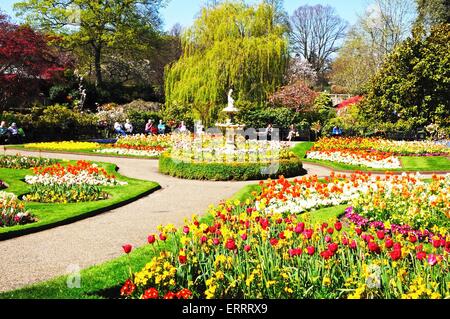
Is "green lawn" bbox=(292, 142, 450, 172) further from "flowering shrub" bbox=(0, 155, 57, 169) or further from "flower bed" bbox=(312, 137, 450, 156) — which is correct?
"flowering shrub" bbox=(0, 155, 57, 169)

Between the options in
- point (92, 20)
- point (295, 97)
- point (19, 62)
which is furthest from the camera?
point (92, 20)

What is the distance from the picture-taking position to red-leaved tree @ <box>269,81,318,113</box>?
2979 cm

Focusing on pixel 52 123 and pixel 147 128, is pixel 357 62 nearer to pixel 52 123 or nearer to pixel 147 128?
pixel 147 128

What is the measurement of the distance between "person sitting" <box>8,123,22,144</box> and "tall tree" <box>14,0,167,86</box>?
13629 millimetres

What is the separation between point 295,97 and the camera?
99.5ft

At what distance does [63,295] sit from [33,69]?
24199 millimetres

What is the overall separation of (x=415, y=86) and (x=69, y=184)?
772 inches

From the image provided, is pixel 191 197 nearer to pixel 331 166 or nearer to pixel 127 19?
pixel 331 166

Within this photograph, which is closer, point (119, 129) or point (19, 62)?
point (19, 62)

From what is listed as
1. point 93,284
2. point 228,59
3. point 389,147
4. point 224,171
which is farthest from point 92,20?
point 93,284

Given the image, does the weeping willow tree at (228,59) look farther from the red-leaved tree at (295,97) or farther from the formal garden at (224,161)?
the red-leaved tree at (295,97)

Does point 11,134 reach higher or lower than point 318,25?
lower

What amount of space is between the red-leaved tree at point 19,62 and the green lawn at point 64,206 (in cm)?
1516
